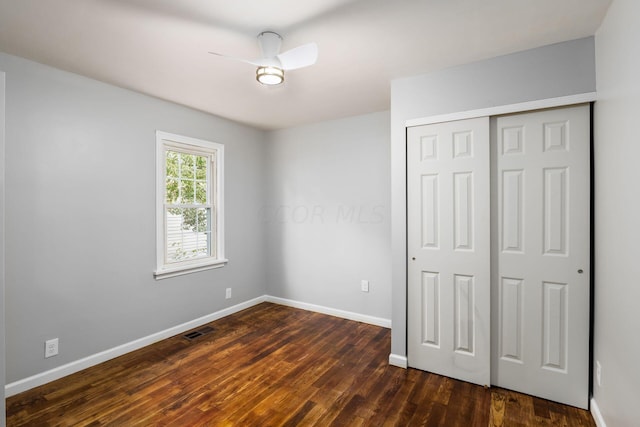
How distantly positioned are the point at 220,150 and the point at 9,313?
8.14ft

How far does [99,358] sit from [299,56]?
3049 mm

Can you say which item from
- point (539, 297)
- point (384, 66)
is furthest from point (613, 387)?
point (384, 66)

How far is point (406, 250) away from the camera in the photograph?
2.73 m

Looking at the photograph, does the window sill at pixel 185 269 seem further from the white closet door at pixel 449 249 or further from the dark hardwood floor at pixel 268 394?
the white closet door at pixel 449 249

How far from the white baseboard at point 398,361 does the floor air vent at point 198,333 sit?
79.3 inches

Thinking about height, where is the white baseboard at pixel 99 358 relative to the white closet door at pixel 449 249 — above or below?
below

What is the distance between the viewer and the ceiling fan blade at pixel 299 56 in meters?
1.79

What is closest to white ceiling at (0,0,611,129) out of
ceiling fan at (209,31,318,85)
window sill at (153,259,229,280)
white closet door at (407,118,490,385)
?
ceiling fan at (209,31,318,85)

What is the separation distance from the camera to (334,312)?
4.05 metres

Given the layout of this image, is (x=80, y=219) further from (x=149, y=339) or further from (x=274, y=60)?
(x=274, y=60)

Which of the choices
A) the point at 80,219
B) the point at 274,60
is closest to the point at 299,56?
the point at 274,60

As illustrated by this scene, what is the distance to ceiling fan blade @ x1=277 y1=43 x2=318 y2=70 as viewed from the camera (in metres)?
1.79

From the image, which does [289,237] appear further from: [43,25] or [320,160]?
[43,25]

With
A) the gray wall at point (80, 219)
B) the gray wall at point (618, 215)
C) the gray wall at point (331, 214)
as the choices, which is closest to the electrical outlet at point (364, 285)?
the gray wall at point (331, 214)
